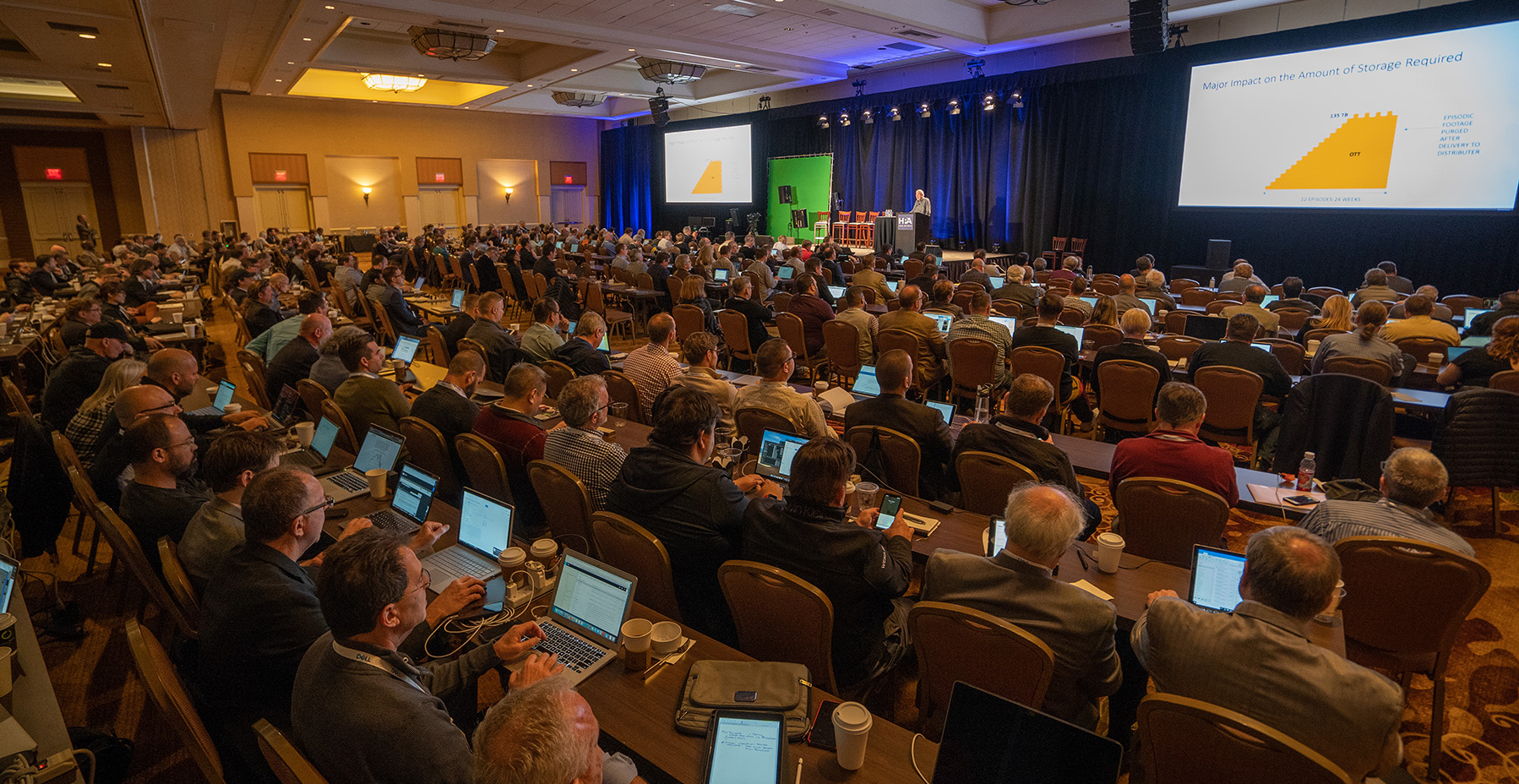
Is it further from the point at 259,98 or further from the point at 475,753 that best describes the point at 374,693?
the point at 259,98

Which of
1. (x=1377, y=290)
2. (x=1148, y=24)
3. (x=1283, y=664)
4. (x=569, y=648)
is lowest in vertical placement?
(x=569, y=648)

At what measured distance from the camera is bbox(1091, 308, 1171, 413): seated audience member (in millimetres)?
5242

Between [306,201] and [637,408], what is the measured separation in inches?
880

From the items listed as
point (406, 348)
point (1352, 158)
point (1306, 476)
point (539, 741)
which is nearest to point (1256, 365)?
point (1306, 476)

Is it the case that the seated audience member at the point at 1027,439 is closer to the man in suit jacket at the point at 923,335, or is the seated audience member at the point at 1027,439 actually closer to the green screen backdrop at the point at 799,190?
the man in suit jacket at the point at 923,335

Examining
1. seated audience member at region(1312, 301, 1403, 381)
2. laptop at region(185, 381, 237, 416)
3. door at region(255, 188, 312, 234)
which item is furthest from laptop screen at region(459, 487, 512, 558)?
door at region(255, 188, 312, 234)

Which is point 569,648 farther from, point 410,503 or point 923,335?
point 923,335

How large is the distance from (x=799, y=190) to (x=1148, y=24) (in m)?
11.6

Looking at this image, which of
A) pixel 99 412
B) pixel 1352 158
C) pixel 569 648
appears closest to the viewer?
pixel 569 648

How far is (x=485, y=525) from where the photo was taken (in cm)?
291

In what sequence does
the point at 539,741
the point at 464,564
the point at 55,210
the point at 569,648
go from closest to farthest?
the point at 539,741 < the point at 569,648 < the point at 464,564 < the point at 55,210

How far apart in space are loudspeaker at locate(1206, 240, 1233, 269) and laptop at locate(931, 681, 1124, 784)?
503 inches

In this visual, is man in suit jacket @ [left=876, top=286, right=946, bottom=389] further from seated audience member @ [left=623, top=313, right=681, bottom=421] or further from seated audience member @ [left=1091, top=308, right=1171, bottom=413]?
seated audience member @ [left=623, top=313, right=681, bottom=421]

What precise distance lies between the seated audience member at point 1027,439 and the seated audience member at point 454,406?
8.31ft
